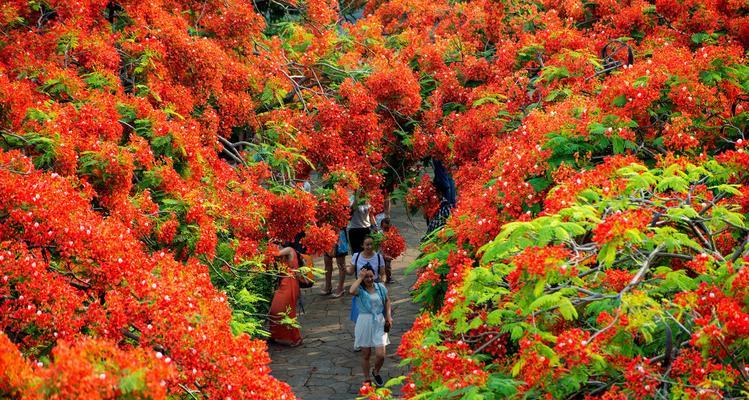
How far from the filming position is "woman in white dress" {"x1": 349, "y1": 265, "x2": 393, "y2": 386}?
406 inches

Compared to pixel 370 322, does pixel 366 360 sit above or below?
below

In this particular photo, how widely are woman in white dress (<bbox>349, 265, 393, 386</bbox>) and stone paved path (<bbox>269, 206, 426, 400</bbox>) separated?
1.07 feet

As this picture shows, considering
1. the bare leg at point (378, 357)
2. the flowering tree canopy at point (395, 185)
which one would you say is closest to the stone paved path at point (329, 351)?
the bare leg at point (378, 357)

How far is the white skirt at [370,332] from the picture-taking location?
10305 mm

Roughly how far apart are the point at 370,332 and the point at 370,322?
11 cm

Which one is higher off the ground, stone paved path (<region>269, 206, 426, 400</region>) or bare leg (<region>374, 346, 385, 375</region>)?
bare leg (<region>374, 346, 385, 375</region>)

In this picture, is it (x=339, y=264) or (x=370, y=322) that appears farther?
(x=339, y=264)

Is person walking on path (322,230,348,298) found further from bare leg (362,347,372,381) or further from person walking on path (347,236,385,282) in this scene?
bare leg (362,347,372,381)

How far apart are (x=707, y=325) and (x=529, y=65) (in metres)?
6.88

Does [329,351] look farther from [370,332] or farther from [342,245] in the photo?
[342,245]

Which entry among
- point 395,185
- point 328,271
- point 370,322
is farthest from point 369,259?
point 328,271

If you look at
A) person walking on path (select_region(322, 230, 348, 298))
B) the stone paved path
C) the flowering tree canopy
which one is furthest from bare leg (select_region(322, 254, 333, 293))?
the flowering tree canopy

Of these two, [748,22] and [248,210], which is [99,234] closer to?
[248,210]

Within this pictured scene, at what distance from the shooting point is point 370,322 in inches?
407
